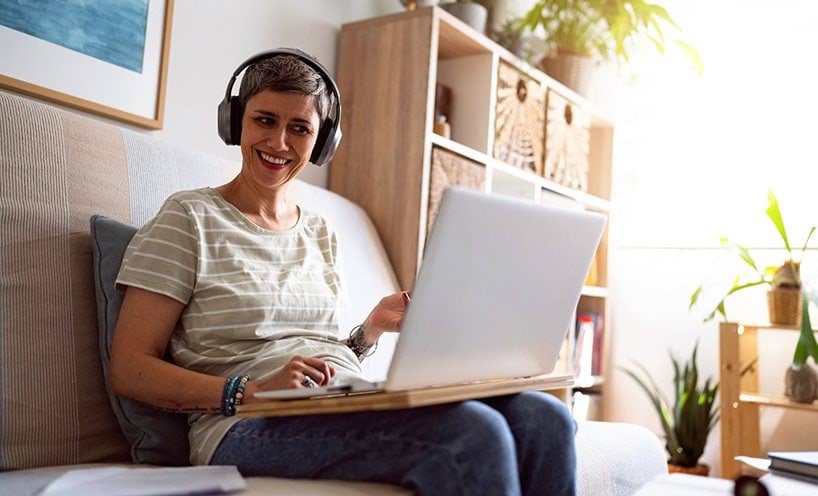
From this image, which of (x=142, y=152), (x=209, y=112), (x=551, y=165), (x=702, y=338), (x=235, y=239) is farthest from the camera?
(x=702, y=338)

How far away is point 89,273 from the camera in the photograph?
1307 millimetres

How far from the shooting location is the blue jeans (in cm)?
93

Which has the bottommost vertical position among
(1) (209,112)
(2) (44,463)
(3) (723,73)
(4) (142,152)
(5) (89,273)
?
(2) (44,463)

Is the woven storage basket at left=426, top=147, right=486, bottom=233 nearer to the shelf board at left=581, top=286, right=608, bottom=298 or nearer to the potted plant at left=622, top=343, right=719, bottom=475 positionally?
the shelf board at left=581, top=286, right=608, bottom=298

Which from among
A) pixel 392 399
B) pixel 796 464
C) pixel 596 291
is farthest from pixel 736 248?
pixel 392 399

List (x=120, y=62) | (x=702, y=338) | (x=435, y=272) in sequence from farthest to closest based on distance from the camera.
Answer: (x=702, y=338), (x=120, y=62), (x=435, y=272)

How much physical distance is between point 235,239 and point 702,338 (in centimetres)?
245

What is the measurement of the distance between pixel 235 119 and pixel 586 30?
195 centimetres

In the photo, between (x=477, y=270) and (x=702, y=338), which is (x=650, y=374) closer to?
(x=702, y=338)

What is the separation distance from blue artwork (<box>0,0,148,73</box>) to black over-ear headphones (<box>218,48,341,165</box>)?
0.52 meters

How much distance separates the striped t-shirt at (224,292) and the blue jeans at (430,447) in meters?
0.08

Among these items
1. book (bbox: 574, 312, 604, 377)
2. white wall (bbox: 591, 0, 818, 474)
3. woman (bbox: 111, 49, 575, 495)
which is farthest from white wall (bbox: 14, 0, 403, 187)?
white wall (bbox: 591, 0, 818, 474)

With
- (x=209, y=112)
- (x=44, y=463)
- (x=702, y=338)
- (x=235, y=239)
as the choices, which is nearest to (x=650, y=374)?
(x=702, y=338)

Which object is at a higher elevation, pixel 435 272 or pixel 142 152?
pixel 142 152
